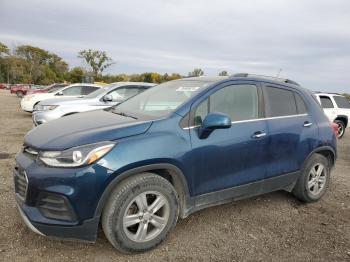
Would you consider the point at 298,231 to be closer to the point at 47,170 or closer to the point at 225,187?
the point at 225,187

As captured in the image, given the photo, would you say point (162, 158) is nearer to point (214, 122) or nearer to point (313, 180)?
point (214, 122)

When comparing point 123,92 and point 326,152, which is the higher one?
point 123,92

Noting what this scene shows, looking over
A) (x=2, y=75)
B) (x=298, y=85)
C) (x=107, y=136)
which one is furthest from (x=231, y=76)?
→ (x=2, y=75)

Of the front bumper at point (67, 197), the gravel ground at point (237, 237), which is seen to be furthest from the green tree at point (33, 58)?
the front bumper at point (67, 197)

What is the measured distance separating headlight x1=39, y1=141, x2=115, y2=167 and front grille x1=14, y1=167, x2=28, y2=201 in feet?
0.94

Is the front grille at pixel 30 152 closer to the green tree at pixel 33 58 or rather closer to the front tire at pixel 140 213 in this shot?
the front tire at pixel 140 213

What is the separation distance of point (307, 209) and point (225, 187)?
1.60 metres

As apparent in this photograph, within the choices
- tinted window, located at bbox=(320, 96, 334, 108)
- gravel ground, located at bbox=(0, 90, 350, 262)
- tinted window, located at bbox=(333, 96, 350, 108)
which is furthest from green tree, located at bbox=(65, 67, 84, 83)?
gravel ground, located at bbox=(0, 90, 350, 262)

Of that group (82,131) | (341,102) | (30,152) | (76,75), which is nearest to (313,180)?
(82,131)

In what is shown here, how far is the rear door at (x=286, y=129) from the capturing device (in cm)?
410

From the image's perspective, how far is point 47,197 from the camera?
290 cm

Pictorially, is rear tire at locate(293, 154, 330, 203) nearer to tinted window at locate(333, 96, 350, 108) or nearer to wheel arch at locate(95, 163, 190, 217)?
wheel arch at locate(95, 163, 190, 217)

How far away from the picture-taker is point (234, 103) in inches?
154

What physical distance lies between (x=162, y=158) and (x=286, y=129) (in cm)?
184
